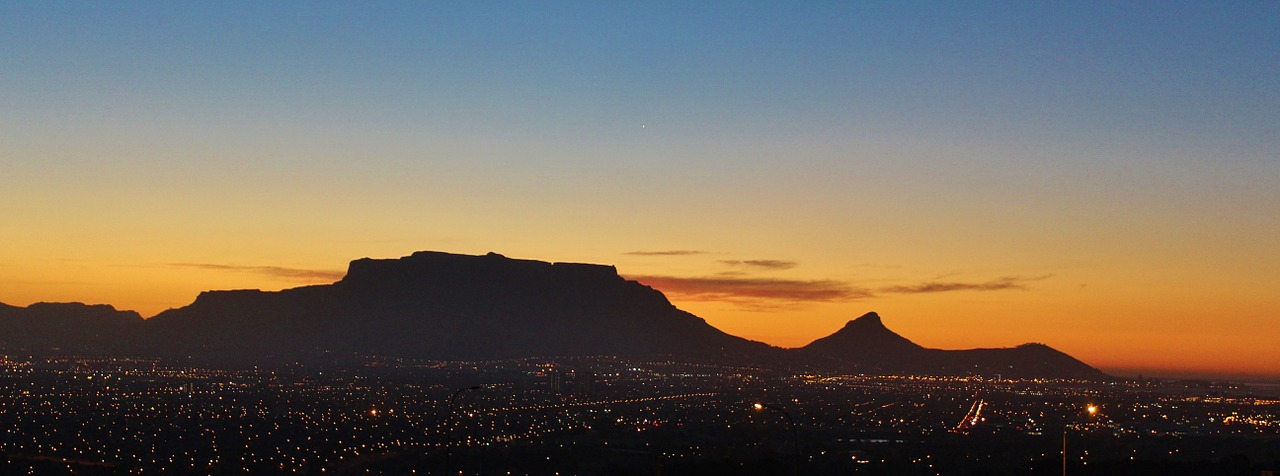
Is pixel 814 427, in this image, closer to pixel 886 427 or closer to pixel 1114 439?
pixel 886 427

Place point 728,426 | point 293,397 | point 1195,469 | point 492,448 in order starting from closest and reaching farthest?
point 1195,469, point 492,448, point 728,426, point 293,397

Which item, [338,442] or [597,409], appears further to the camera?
[597,409]

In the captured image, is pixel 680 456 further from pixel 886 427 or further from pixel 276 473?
pixel 886 427

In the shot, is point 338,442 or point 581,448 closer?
point 581,448

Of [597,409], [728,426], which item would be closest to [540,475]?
[728,426]

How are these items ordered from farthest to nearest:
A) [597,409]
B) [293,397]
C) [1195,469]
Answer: [293,397] < [597,409] < [1195,469]

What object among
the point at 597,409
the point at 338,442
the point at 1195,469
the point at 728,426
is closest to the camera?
the point at 1195,469

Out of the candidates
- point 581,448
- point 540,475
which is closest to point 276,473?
point 540,475

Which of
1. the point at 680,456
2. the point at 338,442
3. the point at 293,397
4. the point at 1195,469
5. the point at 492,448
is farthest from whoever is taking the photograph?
the point at 293,397
